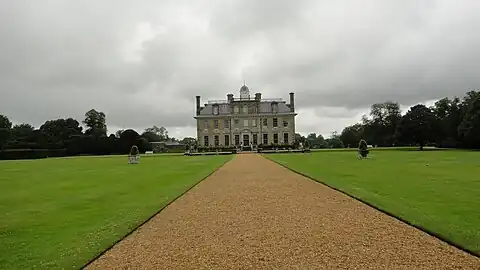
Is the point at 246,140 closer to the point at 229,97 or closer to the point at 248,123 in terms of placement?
the point at 248,123

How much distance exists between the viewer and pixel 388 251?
5770 mm

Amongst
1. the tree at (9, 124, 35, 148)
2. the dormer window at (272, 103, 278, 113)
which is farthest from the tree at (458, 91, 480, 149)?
the tree at (9, 124, 35, 148)

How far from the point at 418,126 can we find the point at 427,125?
3.83 feet

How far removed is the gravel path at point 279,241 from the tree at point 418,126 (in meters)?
52.9

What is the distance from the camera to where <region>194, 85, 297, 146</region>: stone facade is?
75062 mm

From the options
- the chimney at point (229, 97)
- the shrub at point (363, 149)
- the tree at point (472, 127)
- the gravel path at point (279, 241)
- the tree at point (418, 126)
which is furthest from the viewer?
the chimney at point (229, 97)

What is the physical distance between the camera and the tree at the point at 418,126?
5850cm

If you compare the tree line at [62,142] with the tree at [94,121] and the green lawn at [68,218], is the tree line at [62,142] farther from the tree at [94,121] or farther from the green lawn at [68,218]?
the green lawn at [68,218]

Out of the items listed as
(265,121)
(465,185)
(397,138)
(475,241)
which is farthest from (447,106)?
(475,241)

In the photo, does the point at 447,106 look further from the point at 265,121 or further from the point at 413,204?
the point at 413,204

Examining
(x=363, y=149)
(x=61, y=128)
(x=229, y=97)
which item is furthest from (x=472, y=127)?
(x=61, y=128)

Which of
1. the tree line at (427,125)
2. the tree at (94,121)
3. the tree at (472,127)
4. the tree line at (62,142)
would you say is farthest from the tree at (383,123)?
the tree at (94,121)

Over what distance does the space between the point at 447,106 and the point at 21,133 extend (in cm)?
7109

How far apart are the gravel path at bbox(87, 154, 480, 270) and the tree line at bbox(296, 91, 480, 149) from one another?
166 ft
